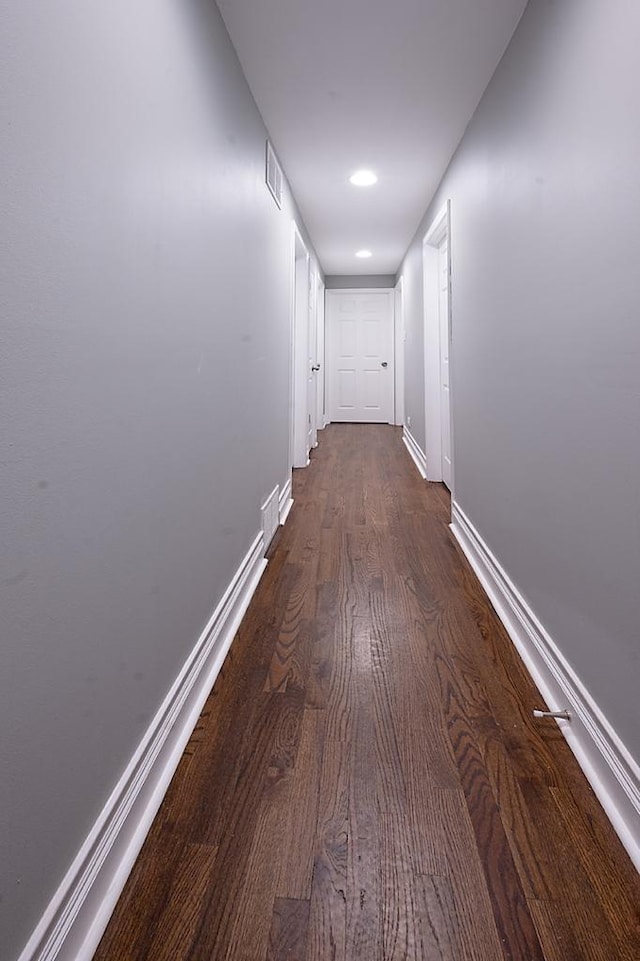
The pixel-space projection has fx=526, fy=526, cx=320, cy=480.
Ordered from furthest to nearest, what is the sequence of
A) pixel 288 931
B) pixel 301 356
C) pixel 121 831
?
pixel 301 356 < pixel 121 831 < pixel 288 931

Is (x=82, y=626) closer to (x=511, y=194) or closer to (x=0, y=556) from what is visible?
(x=0, y=556)

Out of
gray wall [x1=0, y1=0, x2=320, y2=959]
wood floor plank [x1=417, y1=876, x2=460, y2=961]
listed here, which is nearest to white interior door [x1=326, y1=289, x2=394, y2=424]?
gray wall [x1=0, y1=0, x2=320, y2=959]

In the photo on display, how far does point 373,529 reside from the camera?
3127mm

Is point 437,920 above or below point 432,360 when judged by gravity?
below

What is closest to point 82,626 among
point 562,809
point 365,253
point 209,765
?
point 209,765

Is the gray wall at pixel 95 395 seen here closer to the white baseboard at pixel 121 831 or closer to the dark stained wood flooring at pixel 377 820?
the white baseboard at pixel 121 831

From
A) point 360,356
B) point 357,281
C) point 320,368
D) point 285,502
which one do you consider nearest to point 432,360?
point 285,502

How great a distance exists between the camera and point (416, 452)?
16.9 feet

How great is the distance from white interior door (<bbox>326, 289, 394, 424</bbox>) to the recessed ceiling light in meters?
4.04

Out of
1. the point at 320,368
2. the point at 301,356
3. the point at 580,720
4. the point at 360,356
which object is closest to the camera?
the point at 580,720

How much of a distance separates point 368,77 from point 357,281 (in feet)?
17.7

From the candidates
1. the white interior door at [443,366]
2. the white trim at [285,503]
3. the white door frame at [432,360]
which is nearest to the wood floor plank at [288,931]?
the white trim at [285,503]

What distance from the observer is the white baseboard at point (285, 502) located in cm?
330

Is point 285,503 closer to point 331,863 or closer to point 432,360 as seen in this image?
point 432,360
